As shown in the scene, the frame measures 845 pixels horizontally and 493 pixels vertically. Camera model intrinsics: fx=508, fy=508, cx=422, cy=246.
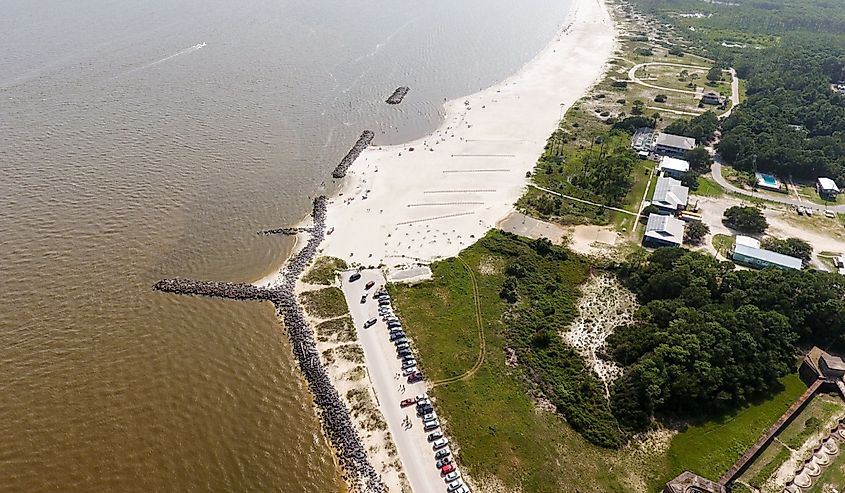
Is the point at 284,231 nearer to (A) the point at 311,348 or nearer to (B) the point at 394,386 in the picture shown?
(A) the point at 311,348

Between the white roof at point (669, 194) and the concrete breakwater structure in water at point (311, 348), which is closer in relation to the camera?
the concrete breakwater structure in water at point (311, 348)

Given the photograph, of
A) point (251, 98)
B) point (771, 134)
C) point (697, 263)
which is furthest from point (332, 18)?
point (697, 263)

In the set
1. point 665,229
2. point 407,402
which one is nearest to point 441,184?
point 665,229

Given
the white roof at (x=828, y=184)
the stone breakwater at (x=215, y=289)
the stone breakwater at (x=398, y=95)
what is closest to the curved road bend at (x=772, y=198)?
the white roof at (x=828, y=184)

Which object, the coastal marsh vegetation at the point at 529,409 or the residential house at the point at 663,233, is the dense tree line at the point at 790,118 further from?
the coastal marsh vegetation at the point at 529,409

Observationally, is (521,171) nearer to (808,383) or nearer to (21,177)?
(808,383)

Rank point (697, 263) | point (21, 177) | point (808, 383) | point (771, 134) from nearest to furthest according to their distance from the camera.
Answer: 1. point (808, 383)
2. point (697, 263)
3. point (21, 177)
4. point (771, 134)
